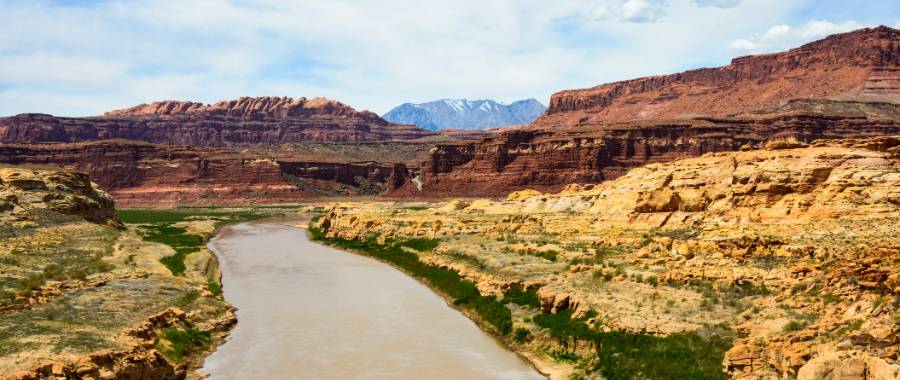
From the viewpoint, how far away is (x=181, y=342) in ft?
81.8

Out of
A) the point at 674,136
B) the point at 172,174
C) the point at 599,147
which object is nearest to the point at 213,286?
the point at 599,147

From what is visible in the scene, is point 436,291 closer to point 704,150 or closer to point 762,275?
point 762,275

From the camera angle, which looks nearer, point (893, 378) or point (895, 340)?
point (893, 378)

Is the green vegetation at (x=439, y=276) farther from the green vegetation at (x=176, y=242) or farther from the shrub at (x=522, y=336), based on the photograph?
the green vegetation at (x=176, y=242)

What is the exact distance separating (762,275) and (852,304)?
5505mm

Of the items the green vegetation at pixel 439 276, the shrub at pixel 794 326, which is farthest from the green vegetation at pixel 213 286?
the shrub at pixel 794 326

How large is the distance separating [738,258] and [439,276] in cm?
1845

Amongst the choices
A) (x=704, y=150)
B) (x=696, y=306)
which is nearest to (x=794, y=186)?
(x=696, y=306)

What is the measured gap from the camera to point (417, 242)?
2247 inches

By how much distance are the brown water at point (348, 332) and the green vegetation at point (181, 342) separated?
74 cm

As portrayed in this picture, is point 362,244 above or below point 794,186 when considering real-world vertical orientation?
below

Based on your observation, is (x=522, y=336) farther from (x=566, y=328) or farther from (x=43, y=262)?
(x=43, y=262)

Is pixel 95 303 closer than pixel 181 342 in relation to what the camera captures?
No

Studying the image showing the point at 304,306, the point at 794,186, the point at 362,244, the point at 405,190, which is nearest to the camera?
the point at 304,306
